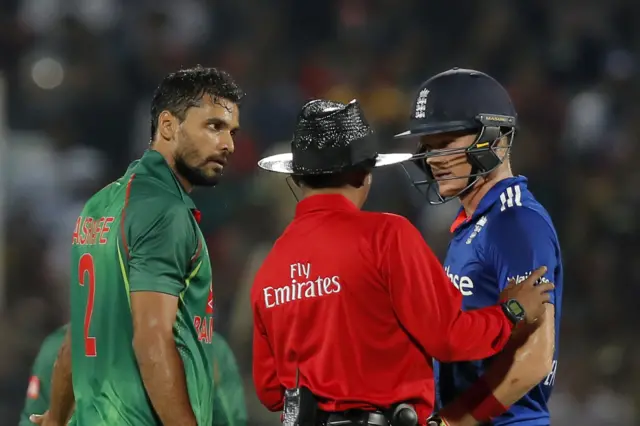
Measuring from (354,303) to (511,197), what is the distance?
0.75 m

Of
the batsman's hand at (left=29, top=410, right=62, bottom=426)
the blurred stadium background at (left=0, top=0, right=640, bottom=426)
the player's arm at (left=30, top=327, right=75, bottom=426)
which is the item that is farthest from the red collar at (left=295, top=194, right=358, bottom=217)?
the blurred stadium background at (left=0, top=0, right=640, bottom=426)

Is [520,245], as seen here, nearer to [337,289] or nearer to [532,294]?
[532,294]

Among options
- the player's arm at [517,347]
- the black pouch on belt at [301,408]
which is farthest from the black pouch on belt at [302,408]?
the player's arm at [517,347]

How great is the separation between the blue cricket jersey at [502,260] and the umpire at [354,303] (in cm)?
11

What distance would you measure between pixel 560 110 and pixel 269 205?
2.19m

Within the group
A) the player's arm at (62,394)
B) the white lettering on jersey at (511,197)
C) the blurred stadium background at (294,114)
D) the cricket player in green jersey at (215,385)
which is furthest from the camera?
the blurred stadium background at (294,114)

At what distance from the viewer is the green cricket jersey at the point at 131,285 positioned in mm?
3414

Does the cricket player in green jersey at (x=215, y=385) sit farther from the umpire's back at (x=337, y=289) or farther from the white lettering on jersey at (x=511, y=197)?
the white lettering on jersey at (x=511, y=197)

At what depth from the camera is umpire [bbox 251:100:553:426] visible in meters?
3.05

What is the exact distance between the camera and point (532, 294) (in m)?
3.22

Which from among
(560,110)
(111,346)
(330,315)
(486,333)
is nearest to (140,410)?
(111,346)

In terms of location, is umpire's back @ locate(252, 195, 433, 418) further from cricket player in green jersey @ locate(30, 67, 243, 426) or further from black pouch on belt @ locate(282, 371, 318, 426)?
cricket player in green jersey @ locate(30, 67, 243, 426)

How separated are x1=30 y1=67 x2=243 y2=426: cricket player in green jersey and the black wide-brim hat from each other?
19.1 inches

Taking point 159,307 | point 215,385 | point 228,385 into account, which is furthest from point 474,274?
point 228,385
